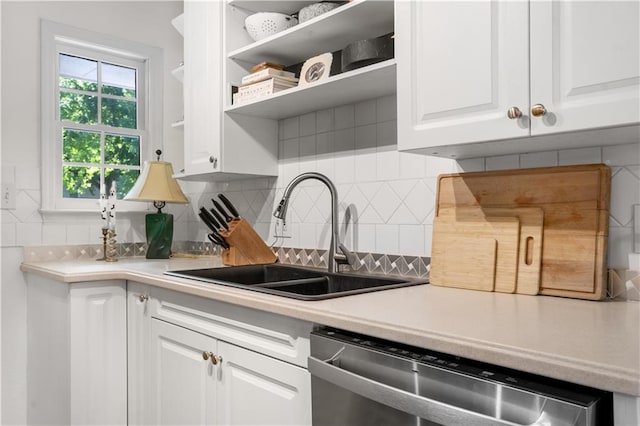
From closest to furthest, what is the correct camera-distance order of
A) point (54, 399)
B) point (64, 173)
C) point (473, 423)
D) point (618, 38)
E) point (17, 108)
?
point (473, 423) < point (618, 38) < point (54, 399) < point (17, 108) < point (64, 173)

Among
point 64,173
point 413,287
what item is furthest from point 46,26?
point 413,287

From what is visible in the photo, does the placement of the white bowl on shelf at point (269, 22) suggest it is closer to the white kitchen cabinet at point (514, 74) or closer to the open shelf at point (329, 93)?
the open shelf at point (329, 93)

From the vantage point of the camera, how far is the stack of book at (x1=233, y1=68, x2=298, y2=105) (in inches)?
80.2

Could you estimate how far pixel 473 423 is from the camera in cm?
85

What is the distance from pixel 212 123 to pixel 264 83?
371 millimetres

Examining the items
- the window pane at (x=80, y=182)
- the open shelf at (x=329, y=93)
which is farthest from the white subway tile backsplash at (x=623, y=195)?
the window pane at (x=80, y=182)

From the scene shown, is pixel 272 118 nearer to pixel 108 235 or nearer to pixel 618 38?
pixel 108 235

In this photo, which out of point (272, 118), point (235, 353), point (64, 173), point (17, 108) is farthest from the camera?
point (64, 173)

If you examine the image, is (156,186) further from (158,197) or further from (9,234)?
(9,234)

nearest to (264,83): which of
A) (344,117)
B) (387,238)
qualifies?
(344,117)

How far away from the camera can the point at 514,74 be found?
1.19 meters

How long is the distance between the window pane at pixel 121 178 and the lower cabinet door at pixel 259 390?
1705mm

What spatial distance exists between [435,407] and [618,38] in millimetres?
858

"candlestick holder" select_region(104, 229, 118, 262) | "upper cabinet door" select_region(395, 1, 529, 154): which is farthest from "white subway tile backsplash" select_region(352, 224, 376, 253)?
"candlestick holder" select_region(104, 229, 118, 262)
